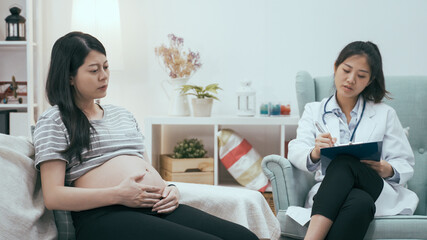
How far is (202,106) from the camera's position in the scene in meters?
2.86

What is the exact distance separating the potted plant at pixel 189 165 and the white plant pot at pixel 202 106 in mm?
184

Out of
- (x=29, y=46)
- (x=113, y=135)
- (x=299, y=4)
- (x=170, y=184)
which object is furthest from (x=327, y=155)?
(x=29, y=46)

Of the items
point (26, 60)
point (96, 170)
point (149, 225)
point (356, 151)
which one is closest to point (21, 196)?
point (96, 170)

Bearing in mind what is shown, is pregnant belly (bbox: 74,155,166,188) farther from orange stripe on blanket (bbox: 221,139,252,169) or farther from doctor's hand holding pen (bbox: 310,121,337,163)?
orange stripe on blanket (bbox: 221,139,252,169)

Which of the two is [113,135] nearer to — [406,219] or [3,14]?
[406,219]

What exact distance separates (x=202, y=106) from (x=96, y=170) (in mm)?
1478

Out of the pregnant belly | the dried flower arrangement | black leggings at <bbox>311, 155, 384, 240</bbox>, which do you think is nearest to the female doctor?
black leggings at <bbox>311, 155, 384, 240</bbox>

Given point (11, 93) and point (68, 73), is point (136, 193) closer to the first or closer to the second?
point (68, 73)

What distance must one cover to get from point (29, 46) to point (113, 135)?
70.0 inches

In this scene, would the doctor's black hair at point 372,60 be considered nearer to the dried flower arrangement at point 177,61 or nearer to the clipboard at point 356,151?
the clipboard at point 356,151

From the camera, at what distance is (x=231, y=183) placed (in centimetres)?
307

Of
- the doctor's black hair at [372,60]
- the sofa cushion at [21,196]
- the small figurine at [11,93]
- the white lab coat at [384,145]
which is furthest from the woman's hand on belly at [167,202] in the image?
the small figurine at [11,93]

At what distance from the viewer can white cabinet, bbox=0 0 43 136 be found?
2.97 m

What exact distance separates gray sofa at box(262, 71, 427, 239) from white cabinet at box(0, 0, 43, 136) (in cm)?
177
